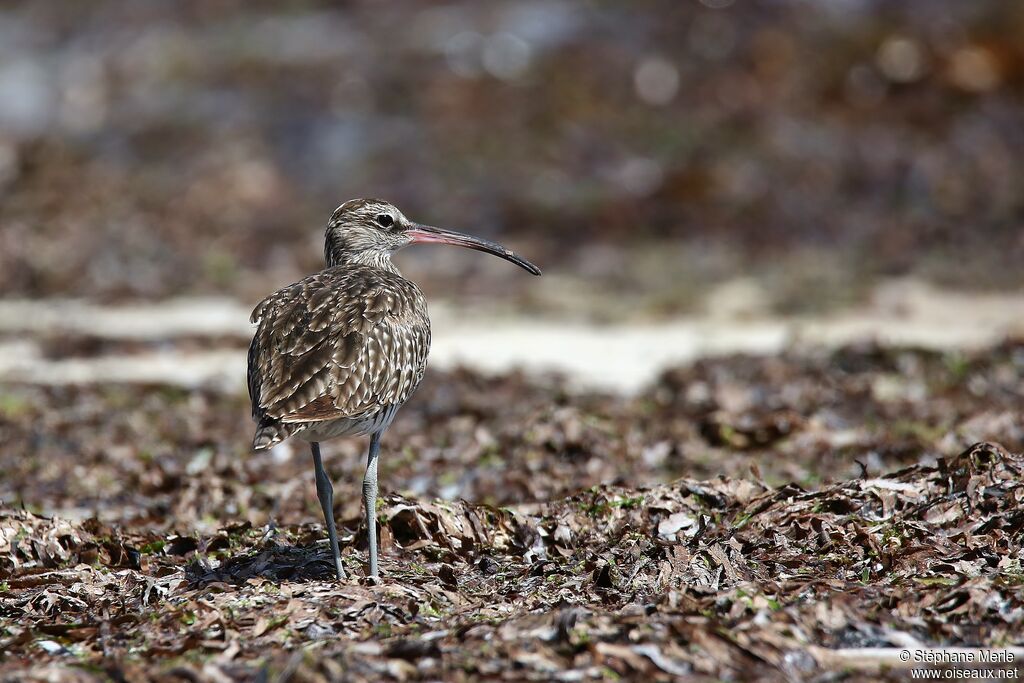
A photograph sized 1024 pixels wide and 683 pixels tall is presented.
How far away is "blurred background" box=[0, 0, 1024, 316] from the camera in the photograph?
14.6m

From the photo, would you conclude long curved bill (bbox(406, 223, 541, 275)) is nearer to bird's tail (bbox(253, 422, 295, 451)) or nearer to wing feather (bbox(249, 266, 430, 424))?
wing feather (bbox(249, 266, 430, 424))

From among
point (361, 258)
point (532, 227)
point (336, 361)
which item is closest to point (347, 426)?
point (336, 361)

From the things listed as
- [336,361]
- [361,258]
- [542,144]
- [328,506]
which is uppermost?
[542,144]

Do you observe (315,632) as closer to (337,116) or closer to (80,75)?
(337,116)

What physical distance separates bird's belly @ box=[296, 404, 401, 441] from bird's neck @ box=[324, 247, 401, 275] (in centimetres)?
125

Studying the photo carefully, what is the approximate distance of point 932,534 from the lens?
553 cm

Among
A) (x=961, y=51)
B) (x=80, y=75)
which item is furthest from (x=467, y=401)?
(x=80, y=75)

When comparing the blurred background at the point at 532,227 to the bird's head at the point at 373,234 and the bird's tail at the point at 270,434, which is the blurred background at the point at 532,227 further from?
the bird's tail at the point at 270,434

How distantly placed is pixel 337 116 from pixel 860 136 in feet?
23.5

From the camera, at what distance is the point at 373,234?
6953 millimetres

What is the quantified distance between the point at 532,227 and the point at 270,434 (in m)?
10.9

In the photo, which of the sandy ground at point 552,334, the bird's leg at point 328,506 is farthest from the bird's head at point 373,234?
the sandy ground at point 552,334

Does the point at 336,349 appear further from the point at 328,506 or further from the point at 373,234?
the point at 373,234

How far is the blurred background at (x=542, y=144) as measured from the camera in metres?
14.6
